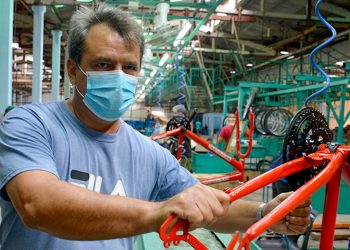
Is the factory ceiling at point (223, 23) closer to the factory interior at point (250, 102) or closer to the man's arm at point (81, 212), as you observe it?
the factory interior at point (250, 102)

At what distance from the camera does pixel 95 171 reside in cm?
143

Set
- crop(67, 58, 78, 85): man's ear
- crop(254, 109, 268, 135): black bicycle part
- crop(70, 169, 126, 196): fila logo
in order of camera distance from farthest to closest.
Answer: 1. crop(254, 109, 268, 135): black bicycle part
2. crop(67, 58, 78, 85): man's ear
3. crop(70, 169, 126, 196): fila logo

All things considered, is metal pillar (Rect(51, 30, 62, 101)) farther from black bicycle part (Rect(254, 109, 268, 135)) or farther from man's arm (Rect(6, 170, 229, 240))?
man's arm (Rect(6, 170, 229, 240))

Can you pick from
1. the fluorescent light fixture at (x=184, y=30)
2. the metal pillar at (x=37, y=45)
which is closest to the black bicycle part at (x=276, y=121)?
the fluorescent light fixture at (x=184, y=30)

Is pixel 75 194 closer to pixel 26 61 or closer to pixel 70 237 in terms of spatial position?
pixel 70 237

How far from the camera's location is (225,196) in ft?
3.48

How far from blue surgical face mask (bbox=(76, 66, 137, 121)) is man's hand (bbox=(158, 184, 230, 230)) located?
728 millimetres

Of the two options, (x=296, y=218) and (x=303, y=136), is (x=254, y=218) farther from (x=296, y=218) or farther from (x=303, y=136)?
(x=303, y=136)

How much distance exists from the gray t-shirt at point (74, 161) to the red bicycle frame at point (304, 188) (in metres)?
0.43

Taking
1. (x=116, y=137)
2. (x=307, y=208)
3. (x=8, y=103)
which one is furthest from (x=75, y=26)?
(x=8, y=103)

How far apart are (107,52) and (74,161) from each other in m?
0.43

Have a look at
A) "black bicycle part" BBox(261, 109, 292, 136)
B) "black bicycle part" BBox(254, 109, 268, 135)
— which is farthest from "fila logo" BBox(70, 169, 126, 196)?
"black bicycle part" BBox(254, 109, 268, 135)

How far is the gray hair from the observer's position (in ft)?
4.90

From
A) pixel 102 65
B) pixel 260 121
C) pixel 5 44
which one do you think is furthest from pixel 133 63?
pixel 260 121
